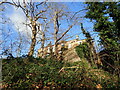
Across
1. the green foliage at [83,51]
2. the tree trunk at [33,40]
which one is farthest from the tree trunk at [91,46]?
the tree trunk at [33,40]

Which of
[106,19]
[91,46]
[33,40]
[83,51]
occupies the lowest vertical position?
[83,51]

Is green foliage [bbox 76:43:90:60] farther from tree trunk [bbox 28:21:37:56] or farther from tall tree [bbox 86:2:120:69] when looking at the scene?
tree trunk [bbox 28:21:37:56]

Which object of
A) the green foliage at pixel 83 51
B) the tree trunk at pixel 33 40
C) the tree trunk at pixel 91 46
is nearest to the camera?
the tree trunk at pixel 91 46

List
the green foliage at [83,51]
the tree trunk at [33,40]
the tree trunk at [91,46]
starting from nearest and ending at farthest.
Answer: the tree trunk at [91,46] → the tree trunk at [33,40] → the green foliage at [83,51]

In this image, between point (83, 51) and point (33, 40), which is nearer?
point (33, 40)

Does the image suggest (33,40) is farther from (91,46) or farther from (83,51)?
(91,46)

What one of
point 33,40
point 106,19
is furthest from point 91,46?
point 33,40

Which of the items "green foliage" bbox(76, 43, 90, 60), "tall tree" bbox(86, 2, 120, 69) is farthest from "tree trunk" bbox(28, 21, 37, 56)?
"tall tree" bbox(86, 2, 120, 69)

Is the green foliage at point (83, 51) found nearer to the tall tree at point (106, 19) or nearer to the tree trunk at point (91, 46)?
the tree trunk at point (91, 46)

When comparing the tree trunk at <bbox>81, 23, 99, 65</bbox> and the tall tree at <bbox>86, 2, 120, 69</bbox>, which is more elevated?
the tall tree at <bbox>86, 2, 120, 69</bbox>

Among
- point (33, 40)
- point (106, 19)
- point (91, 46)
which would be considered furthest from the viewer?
point (106, 19)

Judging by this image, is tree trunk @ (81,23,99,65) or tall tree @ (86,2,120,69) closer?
tree trunk @ (81,23,99,65)

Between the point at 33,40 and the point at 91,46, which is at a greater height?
the point at 33,40

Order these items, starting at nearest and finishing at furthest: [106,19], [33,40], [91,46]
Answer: [91,46] → [33,40] → [106,19]
